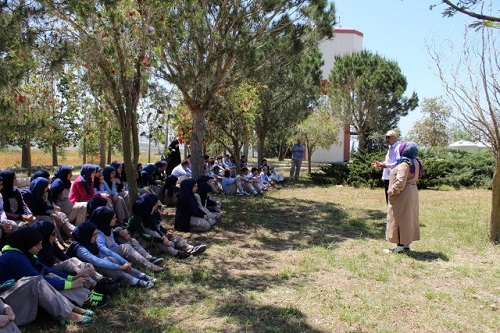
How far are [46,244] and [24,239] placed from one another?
53 centimetres

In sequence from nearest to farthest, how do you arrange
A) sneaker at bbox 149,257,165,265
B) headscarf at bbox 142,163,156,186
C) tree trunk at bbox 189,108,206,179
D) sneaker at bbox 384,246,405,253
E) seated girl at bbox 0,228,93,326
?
seated girl at bbox 0,228,93,326 < sneaker at bbox 149,257,165,265 < sneaker at bbox 384,246,405,253 < headscarf at bbox 142,163,156,186 < tree trunk at bbox 189,108,206,179

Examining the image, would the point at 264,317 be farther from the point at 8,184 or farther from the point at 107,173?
Answer: the point at 107,173

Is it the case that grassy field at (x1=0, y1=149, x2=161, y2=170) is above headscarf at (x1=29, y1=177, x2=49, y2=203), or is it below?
below

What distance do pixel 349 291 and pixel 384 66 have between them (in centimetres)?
2267

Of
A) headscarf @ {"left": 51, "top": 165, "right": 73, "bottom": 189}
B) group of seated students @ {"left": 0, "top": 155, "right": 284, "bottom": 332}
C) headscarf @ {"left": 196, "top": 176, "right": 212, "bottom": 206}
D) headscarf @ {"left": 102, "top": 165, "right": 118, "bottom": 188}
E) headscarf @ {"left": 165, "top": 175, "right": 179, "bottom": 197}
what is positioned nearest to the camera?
group of seated students @ {"left": 0, "top": 155, "right": 284, "bottom": 332}

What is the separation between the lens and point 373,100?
25984mm

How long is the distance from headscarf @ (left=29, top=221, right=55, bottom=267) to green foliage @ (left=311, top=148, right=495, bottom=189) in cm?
1165

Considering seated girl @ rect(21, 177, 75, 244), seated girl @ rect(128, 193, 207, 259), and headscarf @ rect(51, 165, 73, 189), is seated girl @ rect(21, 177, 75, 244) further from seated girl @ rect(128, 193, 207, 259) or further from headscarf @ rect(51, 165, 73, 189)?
seated girl @ rect(128, 193, 207, 259)

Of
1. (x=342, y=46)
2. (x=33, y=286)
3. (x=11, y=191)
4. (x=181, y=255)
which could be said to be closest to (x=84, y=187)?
(x=11, y=191)

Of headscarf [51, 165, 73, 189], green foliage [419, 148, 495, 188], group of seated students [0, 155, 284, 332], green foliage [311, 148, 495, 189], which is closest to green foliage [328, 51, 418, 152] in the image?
green foliage [311, 148, 495, 189]

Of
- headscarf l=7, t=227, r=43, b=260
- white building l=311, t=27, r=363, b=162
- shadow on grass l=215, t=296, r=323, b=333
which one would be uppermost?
white building l=311, t=27, r=363, b=162

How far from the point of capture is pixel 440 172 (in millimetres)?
14734

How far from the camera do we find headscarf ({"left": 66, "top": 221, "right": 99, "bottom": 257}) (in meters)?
4.62

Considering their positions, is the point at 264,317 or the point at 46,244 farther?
the point at 46,244
